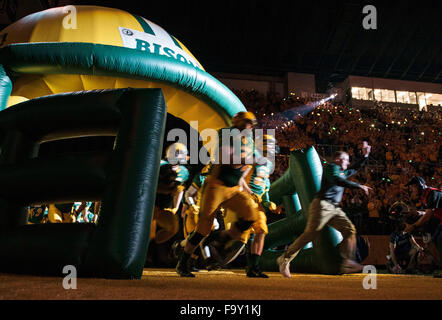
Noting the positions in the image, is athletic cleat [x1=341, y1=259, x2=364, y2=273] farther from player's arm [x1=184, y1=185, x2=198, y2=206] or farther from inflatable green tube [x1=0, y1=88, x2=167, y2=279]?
inflatable green tube [x1=0, y1=88, x2=167, y2=279]

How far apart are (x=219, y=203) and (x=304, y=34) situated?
1154 centimetres

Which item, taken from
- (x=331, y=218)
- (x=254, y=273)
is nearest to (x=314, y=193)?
(x=331, y=218)

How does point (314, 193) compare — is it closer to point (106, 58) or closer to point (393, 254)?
point (393, 254)

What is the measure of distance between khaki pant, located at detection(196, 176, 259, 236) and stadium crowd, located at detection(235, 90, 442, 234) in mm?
6064

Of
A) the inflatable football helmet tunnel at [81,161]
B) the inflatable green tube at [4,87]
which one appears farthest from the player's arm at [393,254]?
the inflatable green tube at [4,87]

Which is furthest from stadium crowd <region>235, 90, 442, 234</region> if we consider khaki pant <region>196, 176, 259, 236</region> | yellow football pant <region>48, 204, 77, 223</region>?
khaki pant <region>196, 176, 259, 236</region>

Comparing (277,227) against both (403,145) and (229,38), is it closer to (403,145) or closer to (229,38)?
(403,145)

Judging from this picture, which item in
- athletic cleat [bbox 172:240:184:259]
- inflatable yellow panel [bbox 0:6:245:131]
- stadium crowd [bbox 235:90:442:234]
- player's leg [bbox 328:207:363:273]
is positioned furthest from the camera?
stadium crowd [bbox 235:90:442:234]

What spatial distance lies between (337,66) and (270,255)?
11452mm

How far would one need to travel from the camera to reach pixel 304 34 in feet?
41.0

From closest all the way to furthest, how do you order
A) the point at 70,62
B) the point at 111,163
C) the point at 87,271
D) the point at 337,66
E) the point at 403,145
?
the point at 87,271 → the point at 111,163 → the point at 70,62 → the point at 403,145 → the point at 337,66

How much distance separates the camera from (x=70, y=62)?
3547 mm

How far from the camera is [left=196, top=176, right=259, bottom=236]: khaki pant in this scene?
2754 mm
